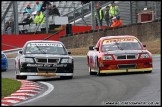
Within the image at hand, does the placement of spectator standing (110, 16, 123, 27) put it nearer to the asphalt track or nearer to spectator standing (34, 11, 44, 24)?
spectator standing (34, 11, 44, 24)

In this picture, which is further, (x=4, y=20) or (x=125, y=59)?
(x=4, y=20)

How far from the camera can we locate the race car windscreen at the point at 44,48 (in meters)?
18.1

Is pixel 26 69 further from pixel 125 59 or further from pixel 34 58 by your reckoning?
pixel 125 59

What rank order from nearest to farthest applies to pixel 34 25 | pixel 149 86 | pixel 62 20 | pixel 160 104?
1. pixel 160 104
2. pixel 149 86
3. pixel 62 20
4. pixel 34 25

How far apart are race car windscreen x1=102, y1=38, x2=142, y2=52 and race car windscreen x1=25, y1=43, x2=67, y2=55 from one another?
1.60 meters

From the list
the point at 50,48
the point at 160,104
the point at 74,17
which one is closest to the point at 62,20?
the point at 74,17

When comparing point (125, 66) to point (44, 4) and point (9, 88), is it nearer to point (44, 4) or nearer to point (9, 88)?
point (9, 88)

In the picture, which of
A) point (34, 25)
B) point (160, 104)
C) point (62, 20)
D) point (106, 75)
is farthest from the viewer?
point (34, 25)

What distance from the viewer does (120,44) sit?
19078 mm

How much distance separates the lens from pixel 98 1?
127 ft

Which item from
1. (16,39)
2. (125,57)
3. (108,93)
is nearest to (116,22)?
(16,39)

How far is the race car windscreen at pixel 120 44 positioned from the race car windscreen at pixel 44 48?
1.60 metres

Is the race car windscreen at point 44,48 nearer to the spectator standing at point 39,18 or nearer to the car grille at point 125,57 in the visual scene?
the car grille at point 125,57

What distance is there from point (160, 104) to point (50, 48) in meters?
8.51
